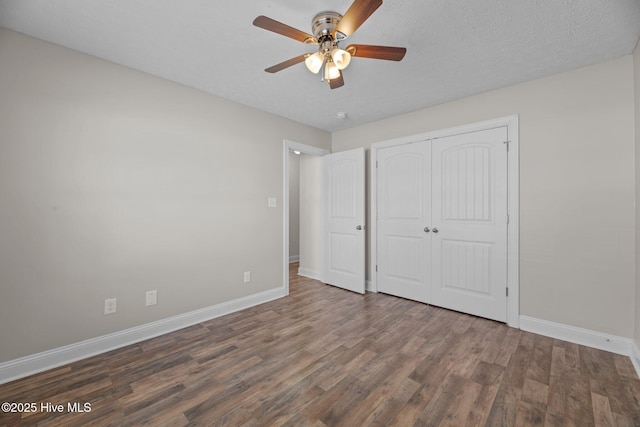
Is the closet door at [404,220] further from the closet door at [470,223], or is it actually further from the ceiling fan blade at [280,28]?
the ceiling fan blade at [280,28]

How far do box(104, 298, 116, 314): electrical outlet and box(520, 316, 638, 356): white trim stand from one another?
3894mm

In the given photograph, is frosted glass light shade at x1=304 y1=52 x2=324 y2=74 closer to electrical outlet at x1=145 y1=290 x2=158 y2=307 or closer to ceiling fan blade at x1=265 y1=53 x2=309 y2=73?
ceiling fan blade at x1=265 y1=53 x2=309 y2=73

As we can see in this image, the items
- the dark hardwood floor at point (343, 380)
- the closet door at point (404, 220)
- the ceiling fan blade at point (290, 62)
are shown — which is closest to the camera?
the dark hardwood floor at point (343, 380)

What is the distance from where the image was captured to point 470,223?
3.04m

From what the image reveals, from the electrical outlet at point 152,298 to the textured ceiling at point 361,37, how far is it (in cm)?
212

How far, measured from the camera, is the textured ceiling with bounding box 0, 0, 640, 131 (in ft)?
5.58

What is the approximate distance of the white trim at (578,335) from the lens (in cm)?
221

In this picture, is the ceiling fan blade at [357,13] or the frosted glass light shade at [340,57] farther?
the frosted glass light shade at [340,57]

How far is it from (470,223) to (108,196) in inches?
144

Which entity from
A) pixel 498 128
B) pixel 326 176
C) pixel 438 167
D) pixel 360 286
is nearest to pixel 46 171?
pixel 326 176

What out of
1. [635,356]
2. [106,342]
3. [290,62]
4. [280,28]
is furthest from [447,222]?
[106,342]

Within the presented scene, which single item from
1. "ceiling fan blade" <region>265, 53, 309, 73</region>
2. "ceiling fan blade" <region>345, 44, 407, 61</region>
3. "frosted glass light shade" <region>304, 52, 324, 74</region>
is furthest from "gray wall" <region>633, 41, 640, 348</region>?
"ceiling fan blade" <region>265, 53, 309, 73</region>

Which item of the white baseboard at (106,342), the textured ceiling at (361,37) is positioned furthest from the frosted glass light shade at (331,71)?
the white baseboard at (106,342)

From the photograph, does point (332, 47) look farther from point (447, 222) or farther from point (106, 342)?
point (106, 342)
